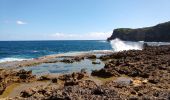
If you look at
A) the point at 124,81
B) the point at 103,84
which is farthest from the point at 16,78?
the point at 124,81

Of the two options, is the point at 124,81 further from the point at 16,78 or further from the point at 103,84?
the point at 16,78

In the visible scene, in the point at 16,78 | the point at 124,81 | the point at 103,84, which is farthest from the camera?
the point at 16,78

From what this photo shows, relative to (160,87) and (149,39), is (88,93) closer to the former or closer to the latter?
(160,87)

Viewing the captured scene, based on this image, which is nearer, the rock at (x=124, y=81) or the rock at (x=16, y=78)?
the rock at (x=124, y=81)

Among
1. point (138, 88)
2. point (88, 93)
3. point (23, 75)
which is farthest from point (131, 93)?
point (23, 75)

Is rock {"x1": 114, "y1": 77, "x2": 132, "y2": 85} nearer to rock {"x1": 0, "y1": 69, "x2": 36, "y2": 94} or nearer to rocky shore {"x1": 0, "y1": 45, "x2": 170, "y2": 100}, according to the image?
rocky shore {"x1": 0, "y1": 45, "x2": 170, "y2": 100}

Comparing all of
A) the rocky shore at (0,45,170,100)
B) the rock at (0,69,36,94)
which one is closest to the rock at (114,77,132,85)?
the rocky shore at (0,45,170,100)

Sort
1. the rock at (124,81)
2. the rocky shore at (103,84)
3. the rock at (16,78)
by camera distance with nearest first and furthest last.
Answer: the rocky shore at (103,84)
the rock at (124,81)
the rock at (16,78)

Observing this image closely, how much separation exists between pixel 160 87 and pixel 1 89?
13917mm

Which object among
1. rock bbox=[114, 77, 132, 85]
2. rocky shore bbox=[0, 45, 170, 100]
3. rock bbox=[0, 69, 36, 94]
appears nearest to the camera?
rocky shore bbox=[0, 45, 170, 100]

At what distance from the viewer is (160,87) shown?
25.6m

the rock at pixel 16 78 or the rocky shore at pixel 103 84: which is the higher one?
the rocky shore at pixel 103 84

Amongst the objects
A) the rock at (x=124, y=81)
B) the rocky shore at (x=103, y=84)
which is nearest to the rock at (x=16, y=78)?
the rocky shore at (x=103, y=84)

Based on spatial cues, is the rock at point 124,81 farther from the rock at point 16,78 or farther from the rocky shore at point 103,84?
the rock at point 16,78
